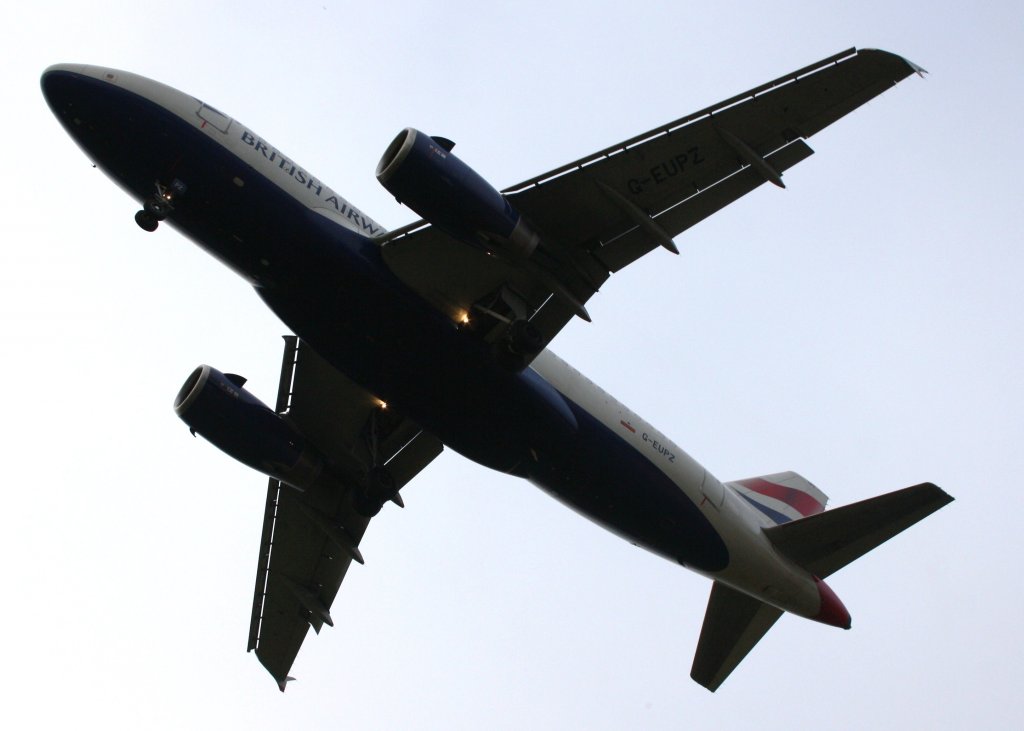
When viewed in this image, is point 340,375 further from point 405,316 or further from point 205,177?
point 205,177

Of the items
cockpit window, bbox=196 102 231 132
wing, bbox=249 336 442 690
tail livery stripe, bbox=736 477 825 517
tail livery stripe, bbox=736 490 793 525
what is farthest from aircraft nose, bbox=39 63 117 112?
tail livery stripe, bbox=736 477 825 517

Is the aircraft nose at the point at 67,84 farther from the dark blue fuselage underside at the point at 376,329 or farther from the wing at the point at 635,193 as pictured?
the wing at the point at 635,193

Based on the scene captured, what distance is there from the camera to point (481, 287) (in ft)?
75.1

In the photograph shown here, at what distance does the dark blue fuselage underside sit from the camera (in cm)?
2097

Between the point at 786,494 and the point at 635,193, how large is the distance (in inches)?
425

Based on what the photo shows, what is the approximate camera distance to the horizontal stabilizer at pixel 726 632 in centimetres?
2788

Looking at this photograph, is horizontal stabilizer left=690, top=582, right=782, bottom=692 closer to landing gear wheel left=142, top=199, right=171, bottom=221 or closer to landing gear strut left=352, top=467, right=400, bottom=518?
landing gear strut left=352, top=467, right=400, bottom=518

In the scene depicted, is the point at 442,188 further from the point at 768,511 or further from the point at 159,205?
the point at 768,511

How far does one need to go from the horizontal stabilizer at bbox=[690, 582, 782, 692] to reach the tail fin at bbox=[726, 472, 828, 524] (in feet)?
7.26

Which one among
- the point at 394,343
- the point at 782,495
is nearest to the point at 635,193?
the point at 394,343

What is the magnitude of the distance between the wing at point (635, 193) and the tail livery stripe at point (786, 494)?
8555mm

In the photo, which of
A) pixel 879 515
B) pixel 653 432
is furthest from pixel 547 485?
pixel 879 515

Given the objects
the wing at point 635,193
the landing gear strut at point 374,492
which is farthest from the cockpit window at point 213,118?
the landing gear strut at point 374,492

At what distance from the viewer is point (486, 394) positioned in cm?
2303
